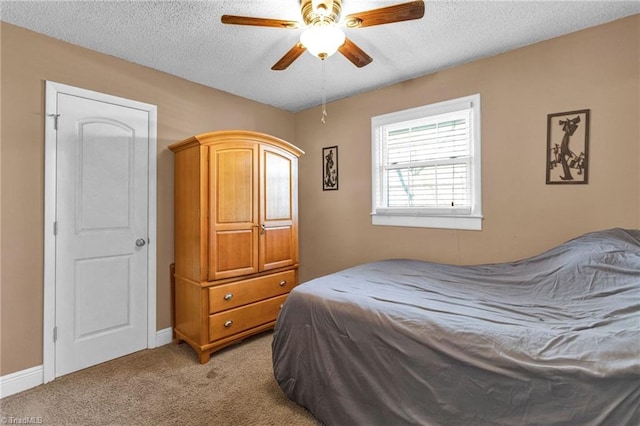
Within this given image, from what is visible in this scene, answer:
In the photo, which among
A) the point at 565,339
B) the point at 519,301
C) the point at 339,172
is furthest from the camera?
the point at 339,172

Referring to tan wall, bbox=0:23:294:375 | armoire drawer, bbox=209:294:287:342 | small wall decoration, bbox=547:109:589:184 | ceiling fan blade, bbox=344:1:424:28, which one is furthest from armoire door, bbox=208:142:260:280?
small wall decoration, bbox=547:109:589:184

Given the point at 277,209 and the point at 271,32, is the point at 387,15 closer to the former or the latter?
the point at 271,32

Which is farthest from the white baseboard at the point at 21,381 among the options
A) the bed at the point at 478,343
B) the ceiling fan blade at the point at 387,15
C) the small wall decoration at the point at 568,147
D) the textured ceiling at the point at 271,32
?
the small wall decoration at the point at 568,147

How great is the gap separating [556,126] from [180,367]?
11.2 ft

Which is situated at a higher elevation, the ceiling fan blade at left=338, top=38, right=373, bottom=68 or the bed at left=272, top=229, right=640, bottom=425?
the ceiling fan blade at left=338, top=38, right=373, bottom=68

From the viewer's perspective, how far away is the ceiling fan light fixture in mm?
1517

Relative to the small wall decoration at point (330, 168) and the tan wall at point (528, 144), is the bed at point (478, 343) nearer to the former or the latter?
the tan wall at point (528, 144)

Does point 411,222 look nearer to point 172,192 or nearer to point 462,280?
point 462,280

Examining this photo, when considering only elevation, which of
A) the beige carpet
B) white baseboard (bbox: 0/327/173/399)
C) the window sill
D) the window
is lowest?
the beige carpet

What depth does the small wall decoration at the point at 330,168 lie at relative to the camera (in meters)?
3.54

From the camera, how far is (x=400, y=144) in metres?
3.07

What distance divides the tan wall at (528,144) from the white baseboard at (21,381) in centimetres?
276

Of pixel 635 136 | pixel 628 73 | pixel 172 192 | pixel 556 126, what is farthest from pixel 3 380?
pixel 628 73

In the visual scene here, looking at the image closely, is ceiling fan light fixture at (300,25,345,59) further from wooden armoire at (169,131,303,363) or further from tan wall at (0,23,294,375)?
tan wall at (0,23,294,375)
